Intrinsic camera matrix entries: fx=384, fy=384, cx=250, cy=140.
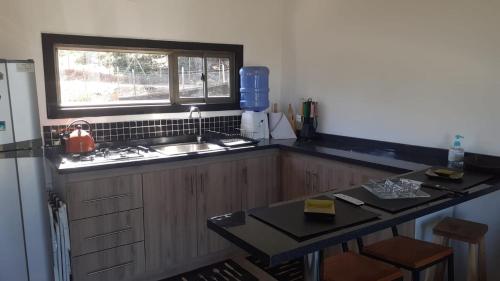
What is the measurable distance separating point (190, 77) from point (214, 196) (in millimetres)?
1135

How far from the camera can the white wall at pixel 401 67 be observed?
235 centimetres

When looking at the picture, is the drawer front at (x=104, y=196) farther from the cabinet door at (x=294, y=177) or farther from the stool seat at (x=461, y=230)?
the stool seat at (x=461, y=230)

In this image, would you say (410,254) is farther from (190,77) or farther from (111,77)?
(111,77)

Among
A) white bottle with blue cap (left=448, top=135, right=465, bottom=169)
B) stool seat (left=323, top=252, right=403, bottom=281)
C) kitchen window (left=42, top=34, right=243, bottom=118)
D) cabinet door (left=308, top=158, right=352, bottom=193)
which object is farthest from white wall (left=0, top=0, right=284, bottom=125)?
stool seat (left=323, top=252, right=403, bottom=281)

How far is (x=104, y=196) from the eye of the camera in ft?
8.23

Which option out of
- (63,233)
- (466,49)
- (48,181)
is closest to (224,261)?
(63,233)

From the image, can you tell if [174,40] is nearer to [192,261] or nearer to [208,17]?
[208,17]

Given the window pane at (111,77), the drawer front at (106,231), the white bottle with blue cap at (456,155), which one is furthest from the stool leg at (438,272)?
the window pane at (111,77)

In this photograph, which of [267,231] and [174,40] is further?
[174,40]

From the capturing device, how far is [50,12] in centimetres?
271

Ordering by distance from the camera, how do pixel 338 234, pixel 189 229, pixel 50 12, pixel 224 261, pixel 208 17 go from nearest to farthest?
pixel 338 234
pixel 50 12
pixel 189 229
pixel 224 261
pixel 208 17

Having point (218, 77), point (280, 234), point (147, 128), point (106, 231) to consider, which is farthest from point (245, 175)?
point (280, 234)

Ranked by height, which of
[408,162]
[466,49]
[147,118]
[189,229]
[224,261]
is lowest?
[224,261]

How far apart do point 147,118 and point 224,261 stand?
1338mm
